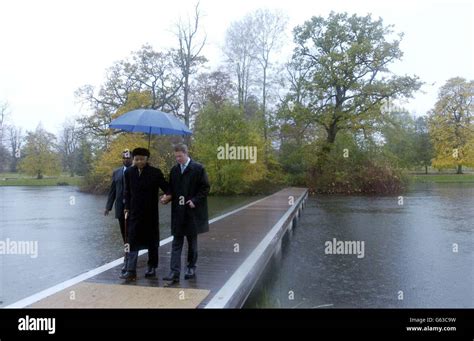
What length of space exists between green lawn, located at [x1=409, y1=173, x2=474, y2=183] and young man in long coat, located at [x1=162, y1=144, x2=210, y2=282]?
15839 millimetres

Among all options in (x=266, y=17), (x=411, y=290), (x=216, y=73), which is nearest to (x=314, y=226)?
(x=411, y=290)

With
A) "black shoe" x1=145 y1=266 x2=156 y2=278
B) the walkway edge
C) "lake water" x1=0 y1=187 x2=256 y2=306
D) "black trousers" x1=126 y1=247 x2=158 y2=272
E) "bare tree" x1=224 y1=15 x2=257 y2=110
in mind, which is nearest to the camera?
Result: the walkway edge

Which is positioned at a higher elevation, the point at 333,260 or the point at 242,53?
the point at 242,53

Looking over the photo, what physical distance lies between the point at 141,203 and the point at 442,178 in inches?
828

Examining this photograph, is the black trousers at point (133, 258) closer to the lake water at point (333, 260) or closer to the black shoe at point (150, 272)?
the black shoe at point (150, 272)

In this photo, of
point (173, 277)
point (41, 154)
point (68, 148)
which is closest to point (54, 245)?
point (173, 277)

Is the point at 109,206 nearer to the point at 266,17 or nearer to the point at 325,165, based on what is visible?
the point at 266,17

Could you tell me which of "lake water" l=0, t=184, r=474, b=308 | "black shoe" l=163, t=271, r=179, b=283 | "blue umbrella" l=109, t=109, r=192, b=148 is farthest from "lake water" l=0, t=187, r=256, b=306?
"blue umbrella" l=109, t=109, r=192, b=148

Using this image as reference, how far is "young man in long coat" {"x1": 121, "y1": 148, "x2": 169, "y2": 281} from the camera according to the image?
509cm

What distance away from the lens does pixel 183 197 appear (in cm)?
505

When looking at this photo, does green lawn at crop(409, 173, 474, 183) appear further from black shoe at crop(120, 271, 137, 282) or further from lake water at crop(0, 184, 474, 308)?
black shoe at crop(120, 271, 137, 282)

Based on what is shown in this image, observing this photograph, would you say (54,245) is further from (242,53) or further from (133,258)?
(242,53)

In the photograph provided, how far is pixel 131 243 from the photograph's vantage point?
5.14 meters

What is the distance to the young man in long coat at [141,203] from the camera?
16.7 ft
